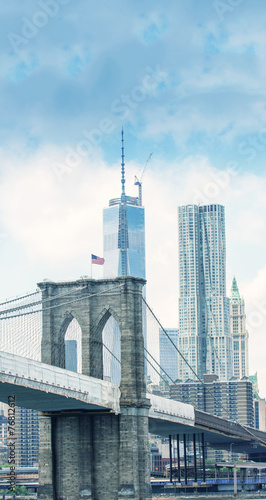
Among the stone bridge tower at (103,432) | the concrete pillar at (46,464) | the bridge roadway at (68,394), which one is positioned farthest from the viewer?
the concrete pillar at (46,464)

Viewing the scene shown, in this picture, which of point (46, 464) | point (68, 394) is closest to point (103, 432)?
point (46, 464)

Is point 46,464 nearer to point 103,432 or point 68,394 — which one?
point 103,432

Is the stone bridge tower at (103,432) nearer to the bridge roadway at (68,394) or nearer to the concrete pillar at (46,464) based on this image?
the concrete pillar at (46,464)

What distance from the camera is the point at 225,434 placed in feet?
522

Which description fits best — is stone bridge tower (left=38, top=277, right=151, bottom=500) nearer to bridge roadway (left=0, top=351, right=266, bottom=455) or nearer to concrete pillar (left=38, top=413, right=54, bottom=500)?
concrete pillar (left=38, top=413, right=54, bottom=500)

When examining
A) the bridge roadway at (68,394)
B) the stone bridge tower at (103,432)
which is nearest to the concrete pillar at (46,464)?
the stone bridge tower at (103,432)

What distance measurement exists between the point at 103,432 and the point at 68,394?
14032 millimetres

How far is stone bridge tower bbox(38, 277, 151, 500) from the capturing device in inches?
4321

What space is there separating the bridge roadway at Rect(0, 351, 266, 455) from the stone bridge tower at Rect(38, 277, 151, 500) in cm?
208

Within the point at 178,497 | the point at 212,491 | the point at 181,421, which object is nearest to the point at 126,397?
the point at 181,421

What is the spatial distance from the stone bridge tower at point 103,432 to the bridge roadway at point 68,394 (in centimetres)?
208

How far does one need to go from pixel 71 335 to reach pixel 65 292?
8322 millimetres

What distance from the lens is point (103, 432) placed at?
111250 mm

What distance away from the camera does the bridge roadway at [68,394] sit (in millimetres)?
89125
